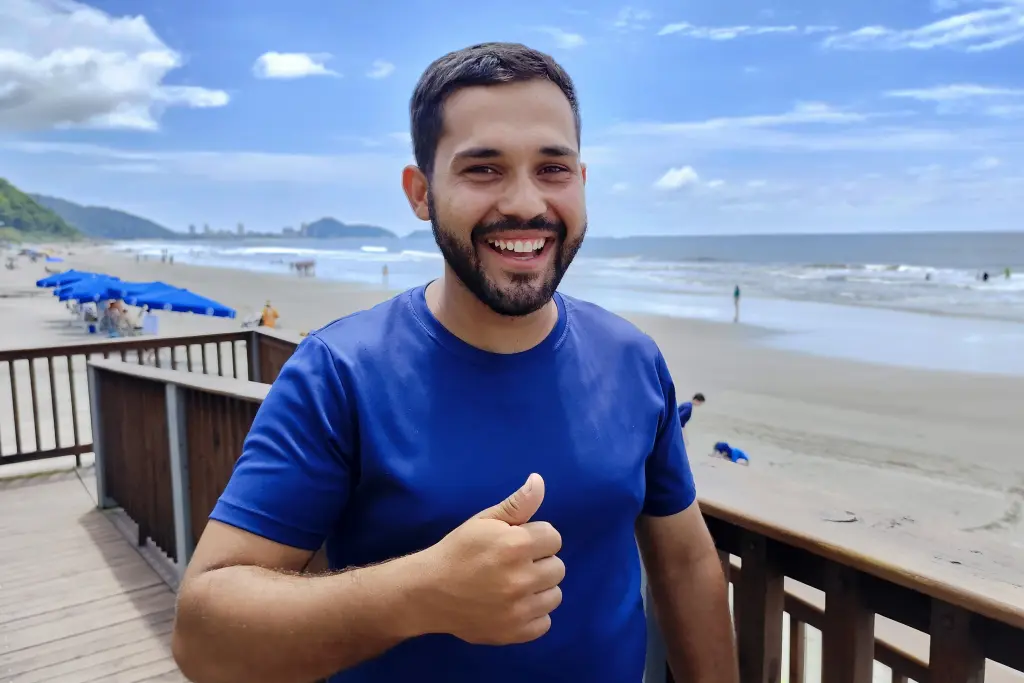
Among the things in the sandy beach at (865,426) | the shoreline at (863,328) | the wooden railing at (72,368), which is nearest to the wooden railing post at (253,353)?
the wooden railing at (72,368)

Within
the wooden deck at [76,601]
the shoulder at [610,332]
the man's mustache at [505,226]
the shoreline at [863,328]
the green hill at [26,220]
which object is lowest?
the shoreline at [863,328]

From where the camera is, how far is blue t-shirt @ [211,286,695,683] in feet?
3.54

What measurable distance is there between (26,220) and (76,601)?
157189 millimetres

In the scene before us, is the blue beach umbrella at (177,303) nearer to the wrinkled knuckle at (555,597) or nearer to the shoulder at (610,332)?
the shoulder at (610,332)

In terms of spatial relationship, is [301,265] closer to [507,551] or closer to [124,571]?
[124,571]

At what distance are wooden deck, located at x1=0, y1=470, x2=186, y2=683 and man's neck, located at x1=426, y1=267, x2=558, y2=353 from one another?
2230 millimetres

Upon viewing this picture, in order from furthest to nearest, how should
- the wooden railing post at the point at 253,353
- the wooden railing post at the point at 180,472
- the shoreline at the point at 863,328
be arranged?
the shoreline at the point at 863,328 → the wooden railing post at the point at 253,353 → the wooden railing post at the point at 180,472

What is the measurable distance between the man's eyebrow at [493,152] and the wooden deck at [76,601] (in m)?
2.45

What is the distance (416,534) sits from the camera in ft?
3.66

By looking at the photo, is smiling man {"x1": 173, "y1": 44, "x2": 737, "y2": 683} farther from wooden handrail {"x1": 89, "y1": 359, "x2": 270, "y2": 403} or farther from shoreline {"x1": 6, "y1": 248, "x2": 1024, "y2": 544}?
wooden handrail {"x1": 89, "y1": 359, "x2": 270, "y2": 403}

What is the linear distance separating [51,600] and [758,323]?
19965 mm

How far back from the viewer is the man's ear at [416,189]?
1.30m

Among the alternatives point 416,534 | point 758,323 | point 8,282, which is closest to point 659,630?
point 416,534

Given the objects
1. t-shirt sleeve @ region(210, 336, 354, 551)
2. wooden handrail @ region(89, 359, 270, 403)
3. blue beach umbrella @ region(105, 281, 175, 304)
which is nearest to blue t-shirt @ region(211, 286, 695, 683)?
t-shirt sleeve @ region(210, 336, 354, 551)
